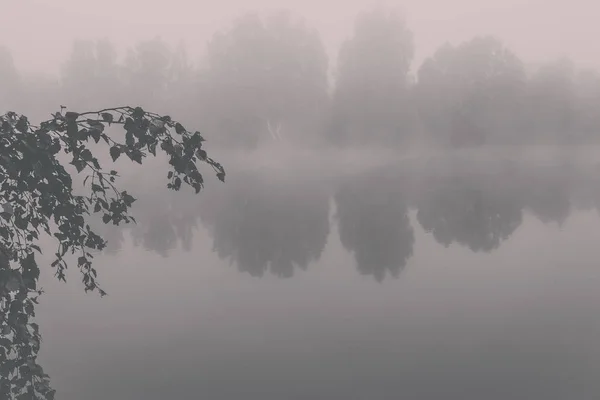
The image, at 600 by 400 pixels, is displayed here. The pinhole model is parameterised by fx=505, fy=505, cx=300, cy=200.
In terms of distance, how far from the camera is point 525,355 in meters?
9.49

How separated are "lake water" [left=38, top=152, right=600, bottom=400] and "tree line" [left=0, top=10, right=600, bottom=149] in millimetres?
40348

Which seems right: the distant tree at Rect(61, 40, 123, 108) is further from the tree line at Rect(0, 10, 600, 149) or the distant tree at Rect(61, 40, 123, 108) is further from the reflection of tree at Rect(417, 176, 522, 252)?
the reflection of tree at Rect(417, 176, 522, 252)

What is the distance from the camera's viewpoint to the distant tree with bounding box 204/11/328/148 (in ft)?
211

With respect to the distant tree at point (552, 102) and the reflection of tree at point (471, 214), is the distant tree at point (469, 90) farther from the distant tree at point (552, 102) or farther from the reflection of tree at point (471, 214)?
the reflection of tree at point (471, 214)

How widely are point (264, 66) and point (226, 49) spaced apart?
19.5ft

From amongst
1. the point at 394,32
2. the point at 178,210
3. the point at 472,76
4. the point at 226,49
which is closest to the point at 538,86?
the point at 472,76

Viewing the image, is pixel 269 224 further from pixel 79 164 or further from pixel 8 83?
pixel 8 83

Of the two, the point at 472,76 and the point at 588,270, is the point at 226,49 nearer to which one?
the point at 472,76

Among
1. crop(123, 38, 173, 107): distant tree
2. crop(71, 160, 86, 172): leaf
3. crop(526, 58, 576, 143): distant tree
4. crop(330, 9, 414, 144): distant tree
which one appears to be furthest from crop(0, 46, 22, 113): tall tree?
crop(71, 160, 86, 172): leaf

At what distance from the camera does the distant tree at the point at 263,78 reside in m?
64.3

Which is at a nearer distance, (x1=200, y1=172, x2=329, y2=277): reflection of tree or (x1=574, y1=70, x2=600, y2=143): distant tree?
(x1=200, y1=172, x2=329, y2=277): reflection of tree

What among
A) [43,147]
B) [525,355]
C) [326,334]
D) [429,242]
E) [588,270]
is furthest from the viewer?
[429,242]

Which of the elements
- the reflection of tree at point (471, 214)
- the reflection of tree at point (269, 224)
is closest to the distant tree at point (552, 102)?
the reflection of tree at point (471, 214)

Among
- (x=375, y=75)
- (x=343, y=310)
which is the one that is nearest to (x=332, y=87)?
(x=375, y=75)
